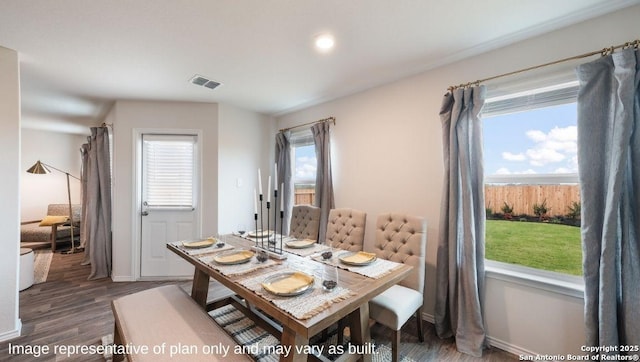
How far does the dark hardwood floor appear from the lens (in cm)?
193

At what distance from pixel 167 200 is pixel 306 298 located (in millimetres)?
3093

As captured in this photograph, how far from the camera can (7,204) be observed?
2.12 metres

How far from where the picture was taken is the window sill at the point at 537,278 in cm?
171

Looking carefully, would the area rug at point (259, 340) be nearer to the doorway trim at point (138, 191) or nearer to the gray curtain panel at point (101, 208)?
the doorway trim at point (138, 191)

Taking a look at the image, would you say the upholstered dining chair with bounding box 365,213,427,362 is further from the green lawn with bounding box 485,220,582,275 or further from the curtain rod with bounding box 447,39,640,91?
the curtain rod with bounding box 447,39,640,91

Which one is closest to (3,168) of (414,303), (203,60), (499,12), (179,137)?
(179,137)

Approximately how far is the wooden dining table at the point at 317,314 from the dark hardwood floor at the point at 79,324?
2.17ft

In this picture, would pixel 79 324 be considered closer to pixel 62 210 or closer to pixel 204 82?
pixel 204 82

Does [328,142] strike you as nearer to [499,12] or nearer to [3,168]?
[499,12]

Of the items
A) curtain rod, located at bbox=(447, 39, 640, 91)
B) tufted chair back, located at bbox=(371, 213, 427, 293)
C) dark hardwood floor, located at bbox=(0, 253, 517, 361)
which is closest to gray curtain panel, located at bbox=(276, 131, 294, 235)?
tufted chair back, located at bbox=(371, 213, 427, 293)

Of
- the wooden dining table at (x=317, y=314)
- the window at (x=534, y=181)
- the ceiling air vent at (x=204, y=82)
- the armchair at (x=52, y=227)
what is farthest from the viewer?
the armchair at (x=52, y=227)

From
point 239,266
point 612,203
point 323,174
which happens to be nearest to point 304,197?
point 323,174

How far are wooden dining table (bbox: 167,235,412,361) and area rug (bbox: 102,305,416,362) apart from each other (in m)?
0.23

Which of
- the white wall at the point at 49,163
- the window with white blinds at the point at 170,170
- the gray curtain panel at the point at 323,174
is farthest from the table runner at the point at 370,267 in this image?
the white wall at the point at 49,163
